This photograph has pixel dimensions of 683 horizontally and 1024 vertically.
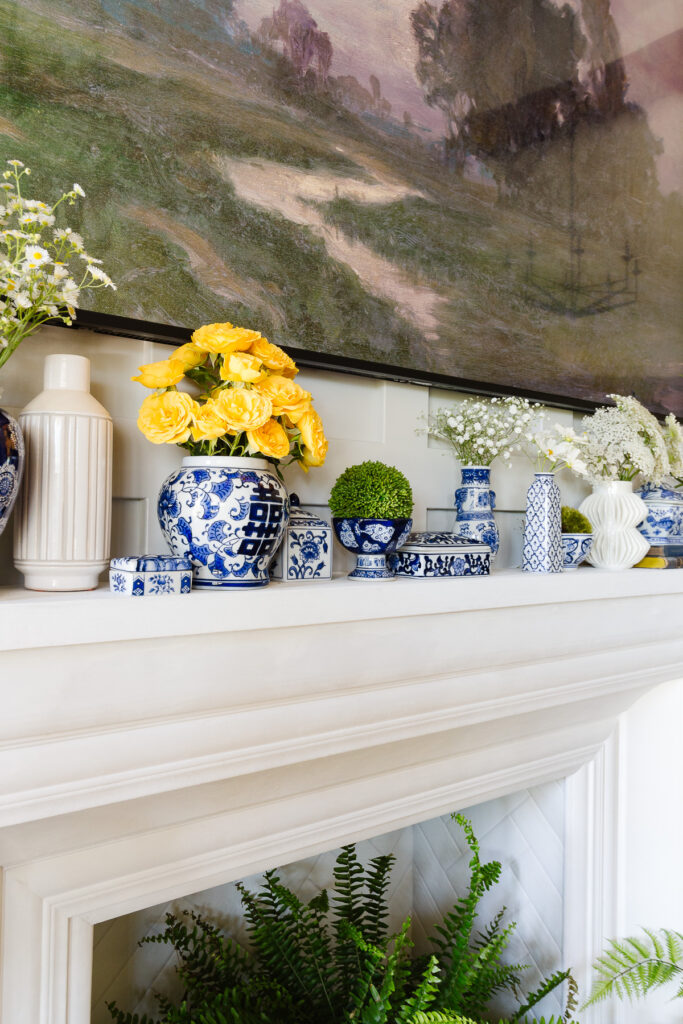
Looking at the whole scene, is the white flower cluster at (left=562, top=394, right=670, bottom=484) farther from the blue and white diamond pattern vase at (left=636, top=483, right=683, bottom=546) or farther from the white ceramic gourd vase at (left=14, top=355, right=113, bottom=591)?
the white ceramic gourd vase at (left=14, top=355, right=113, bottom=591)

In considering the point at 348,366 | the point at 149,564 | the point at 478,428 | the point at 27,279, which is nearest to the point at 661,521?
the point at 478,428

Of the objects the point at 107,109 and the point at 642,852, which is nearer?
the point at 107,109

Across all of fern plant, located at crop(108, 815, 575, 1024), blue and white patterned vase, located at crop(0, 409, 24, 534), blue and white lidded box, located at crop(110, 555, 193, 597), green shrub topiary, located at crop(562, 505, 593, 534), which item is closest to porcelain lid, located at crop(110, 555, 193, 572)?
blue and white lidded box, located at crop(110, 555, 193, 597)

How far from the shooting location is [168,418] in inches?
32.2

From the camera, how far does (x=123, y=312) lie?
0.90 meters

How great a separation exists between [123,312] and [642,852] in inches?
60.1

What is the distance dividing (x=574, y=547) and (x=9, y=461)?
1.01 m

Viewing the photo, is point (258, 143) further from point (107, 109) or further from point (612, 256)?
point (612, 256)

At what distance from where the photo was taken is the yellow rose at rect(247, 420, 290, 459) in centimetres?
83

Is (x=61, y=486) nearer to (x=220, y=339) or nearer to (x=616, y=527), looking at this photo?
(x=220, y=339)

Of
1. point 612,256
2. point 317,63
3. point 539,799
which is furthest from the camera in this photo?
point 612,256

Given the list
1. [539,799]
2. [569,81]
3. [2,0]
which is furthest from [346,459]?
[569,81]

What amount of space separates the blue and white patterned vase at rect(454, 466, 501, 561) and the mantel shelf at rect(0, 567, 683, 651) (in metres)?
0.15

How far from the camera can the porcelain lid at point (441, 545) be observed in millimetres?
1021
